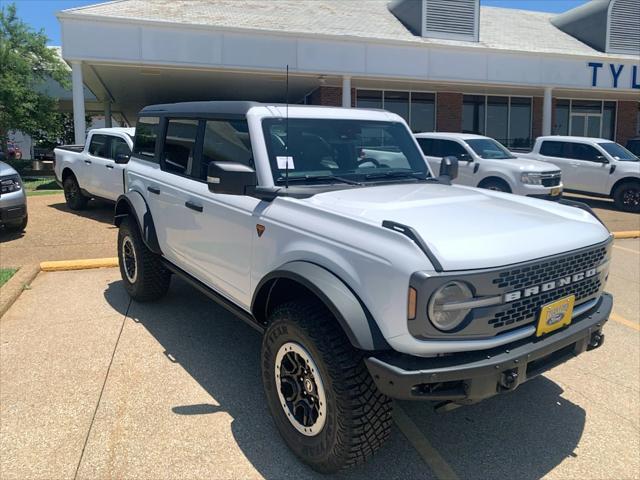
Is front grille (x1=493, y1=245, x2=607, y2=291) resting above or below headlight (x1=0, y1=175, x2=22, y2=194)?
below

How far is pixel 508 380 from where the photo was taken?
8.36 feet

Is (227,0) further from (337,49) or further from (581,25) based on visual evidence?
(581,25)

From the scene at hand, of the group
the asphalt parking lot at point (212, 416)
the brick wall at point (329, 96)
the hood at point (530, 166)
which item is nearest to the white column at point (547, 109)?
the brick wall at point (329, 96)

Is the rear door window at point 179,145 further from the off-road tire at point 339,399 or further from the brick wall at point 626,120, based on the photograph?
the brick wall at point 626,120

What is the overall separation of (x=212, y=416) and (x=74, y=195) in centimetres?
912

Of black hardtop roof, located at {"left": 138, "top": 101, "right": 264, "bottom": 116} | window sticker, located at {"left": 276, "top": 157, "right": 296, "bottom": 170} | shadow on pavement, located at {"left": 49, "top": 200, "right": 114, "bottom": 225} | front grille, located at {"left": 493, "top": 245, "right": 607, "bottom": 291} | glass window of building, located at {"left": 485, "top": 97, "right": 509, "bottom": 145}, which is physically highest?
glass window of building, located at {"left": 485, "top": 97, "right": 509, "bottom": 145}

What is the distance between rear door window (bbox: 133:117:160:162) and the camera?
5047 millimetres

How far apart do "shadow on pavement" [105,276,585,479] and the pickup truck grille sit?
888 centimetres

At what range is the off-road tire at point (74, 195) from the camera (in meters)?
11.1

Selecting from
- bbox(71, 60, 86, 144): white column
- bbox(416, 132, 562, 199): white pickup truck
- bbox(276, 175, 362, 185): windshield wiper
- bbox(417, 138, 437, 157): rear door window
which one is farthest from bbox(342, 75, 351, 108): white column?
bbox(276, 175, 362, 185): windshield wiper

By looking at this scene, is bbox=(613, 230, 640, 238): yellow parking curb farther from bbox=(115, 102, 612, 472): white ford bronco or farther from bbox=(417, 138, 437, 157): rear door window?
bbox=(115, 102, 612, 472): white ford bronco

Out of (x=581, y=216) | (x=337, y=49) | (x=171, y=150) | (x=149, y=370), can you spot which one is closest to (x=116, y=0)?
(x=337, y=49)

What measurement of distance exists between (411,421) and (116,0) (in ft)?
57.5

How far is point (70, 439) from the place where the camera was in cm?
317
